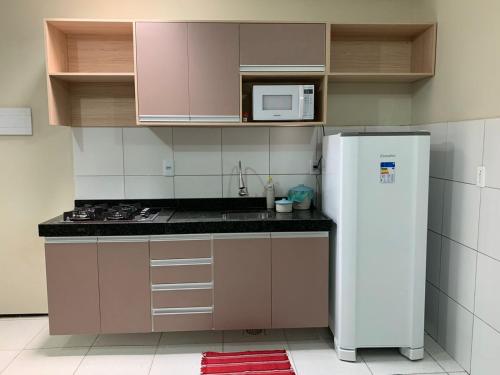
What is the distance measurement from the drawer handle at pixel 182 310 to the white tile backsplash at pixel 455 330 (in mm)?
1461

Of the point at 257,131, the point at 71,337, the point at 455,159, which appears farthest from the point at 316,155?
the point at 71,337

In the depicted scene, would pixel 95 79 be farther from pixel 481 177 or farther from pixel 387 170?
pixel 481 177

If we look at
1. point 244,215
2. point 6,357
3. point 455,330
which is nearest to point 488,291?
point 455,330

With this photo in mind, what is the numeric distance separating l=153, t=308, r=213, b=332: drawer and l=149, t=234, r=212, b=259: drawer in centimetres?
36

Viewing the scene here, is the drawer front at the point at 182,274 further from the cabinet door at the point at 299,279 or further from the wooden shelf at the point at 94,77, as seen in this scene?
the wooden shelf at the point at 94,77

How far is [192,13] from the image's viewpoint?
2.77 m

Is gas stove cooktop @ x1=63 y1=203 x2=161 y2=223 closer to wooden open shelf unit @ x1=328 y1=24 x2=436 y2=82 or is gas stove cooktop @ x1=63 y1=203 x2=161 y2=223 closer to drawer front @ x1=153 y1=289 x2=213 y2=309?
drawer front @ x1=153 y1=289 x2=213 y2=309

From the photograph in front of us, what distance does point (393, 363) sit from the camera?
2318mm

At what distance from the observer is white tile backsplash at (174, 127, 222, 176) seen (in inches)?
114

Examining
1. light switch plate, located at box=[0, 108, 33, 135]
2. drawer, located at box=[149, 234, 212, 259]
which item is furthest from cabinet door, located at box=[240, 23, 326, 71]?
light switch plate, located at box=[0, 108, 33, 135]

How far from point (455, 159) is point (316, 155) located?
3.15 feet

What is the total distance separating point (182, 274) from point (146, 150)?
3.31 feet

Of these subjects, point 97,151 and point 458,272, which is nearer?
point 458,272

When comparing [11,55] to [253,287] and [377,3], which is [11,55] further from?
[377,3]
